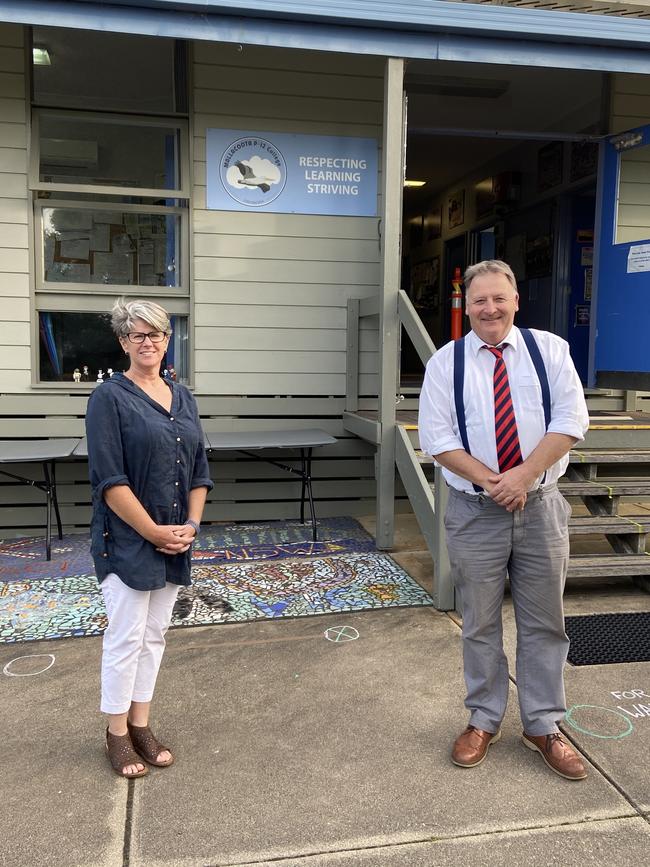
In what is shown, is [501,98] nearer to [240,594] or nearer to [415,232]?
[240,594]

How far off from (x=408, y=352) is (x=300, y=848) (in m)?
10.2

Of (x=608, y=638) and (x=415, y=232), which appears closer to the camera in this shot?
(x=608, y=638)

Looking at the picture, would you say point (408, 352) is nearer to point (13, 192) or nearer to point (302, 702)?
point (13, 192)

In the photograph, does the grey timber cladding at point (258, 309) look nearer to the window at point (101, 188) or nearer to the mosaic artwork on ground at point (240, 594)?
the window at point (101, 188)

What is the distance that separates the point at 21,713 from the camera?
3.00m

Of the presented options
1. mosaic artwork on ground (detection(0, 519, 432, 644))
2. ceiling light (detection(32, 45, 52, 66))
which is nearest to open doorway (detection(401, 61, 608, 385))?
ceiling light (detection(32, 45, 52, 66))

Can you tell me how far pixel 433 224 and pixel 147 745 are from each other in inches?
416

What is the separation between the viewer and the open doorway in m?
6.57

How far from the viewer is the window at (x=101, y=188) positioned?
560 cm

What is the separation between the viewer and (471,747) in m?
2.62

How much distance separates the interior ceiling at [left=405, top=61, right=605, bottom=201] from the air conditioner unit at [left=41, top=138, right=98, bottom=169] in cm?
252

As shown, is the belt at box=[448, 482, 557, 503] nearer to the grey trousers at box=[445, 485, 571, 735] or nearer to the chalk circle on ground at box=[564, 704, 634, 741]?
the grey trousers at box=[445, 485, 571, 735]

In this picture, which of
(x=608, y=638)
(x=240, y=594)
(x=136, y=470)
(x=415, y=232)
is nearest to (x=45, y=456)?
(x=240, y=594)

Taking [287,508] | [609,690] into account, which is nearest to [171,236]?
[287,508]
